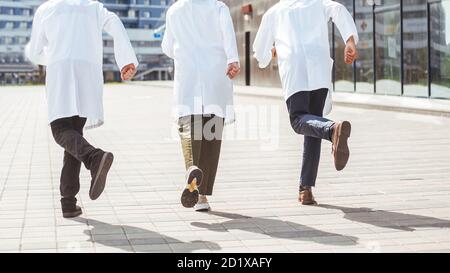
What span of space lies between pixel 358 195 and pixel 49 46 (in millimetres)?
2836

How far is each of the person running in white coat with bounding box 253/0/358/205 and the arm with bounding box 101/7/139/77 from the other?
1.14 meters

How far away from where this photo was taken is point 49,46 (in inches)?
222

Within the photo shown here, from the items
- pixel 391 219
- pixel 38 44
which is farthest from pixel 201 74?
pixel 391 219

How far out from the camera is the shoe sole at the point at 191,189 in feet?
17.4

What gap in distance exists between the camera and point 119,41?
5.72m

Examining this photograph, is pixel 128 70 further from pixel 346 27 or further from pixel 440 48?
pixel 440 48

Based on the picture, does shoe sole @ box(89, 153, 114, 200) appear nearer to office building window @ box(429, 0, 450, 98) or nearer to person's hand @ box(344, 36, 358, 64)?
person's hand @ box(344, 36, 358, 64)

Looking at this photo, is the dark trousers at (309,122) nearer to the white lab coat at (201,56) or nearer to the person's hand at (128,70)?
the white lab coat at (201,56)

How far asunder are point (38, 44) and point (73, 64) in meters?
0.36

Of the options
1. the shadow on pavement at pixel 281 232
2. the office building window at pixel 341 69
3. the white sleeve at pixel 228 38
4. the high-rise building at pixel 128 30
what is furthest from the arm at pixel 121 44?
the high-rise building at pixel 128 30

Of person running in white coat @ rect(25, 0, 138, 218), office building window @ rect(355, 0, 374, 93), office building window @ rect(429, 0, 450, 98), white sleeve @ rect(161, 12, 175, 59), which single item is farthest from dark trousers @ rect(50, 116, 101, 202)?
office building window @ rect(355, 0, 374, 93)

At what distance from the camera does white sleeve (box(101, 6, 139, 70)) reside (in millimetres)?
5688

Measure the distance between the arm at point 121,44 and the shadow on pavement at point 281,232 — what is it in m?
1.28
